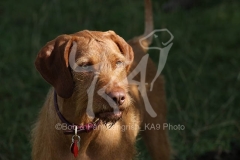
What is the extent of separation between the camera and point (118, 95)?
4047 millimetres

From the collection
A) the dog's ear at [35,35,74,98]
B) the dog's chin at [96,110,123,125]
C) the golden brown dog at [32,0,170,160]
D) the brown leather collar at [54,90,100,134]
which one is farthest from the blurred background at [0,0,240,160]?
the dog's chin at [96,110,123,125]

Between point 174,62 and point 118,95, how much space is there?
4.98 meters

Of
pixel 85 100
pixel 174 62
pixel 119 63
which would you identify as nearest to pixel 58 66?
pixel 85 100

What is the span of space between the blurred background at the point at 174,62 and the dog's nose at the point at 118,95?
7.70 ft

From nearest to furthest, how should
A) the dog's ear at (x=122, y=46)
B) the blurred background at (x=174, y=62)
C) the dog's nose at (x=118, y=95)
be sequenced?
the dog's nose at (x=118, y=95), the dog's ear at (x=122, y=46), the blurred background at (x=174, y=62)

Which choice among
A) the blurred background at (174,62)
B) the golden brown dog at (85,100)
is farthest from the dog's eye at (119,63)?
the blurred background at (174,62)

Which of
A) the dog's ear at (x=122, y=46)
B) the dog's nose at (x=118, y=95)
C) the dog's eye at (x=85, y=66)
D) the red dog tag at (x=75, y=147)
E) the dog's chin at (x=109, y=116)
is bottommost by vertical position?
the red dog tag at (x=75, y=147)

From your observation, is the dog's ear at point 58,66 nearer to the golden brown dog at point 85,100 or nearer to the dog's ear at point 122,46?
the golden brown dog at point 85,100

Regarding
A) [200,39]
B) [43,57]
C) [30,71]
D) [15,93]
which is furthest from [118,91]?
[200,39]

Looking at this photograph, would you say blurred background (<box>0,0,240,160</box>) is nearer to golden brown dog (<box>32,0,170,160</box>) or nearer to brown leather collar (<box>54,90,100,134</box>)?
golden brown dog (<box>32,0,170,160</box>)

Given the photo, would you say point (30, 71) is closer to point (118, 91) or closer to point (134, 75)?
point (134, 75)

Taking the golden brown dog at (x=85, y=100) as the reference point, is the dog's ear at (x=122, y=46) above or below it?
above

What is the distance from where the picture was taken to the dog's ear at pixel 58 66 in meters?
4.29

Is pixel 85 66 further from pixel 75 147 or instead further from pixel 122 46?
pixel 75 147
